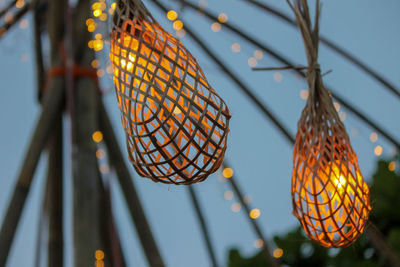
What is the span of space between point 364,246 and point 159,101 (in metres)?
3.46

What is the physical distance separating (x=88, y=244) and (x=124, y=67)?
139cm

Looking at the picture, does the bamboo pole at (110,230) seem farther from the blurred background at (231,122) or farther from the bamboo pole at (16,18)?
the bamboo pole at (16,18)

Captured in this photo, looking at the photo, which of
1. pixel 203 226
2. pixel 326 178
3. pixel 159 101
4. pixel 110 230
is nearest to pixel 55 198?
pixel 110 230

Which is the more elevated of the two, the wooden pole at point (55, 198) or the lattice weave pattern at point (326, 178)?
the wooden pole at point (55, 198)

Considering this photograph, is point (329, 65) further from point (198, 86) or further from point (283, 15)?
point (198, 86)

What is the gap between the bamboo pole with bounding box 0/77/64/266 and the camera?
2500mm

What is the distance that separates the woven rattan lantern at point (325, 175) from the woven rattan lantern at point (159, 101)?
31cm

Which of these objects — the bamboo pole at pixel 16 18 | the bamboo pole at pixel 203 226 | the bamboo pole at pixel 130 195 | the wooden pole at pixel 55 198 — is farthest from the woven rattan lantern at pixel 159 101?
the bamboo pole at pixel 203 226

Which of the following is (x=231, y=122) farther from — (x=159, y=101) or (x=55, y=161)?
(x=159, y=101)

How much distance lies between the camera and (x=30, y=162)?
265 cm

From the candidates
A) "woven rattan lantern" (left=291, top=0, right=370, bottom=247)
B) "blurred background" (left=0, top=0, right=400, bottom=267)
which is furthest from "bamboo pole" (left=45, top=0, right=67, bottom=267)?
"woven rattan lantern" (left=291, top=0, right=370, bottom=247)

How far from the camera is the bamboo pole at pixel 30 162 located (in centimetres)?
250

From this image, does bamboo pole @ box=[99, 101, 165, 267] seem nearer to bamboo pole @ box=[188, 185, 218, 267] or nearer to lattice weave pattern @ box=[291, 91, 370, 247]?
bamboo pole @ box=[188, 185, 218, 267]

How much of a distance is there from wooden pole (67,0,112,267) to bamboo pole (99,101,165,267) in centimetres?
16
